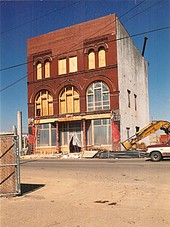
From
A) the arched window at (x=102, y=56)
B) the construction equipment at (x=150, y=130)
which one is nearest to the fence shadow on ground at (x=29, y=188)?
the construction equipment at (x=150, y=130)

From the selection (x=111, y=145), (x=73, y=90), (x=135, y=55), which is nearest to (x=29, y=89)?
(x=73, y=90)

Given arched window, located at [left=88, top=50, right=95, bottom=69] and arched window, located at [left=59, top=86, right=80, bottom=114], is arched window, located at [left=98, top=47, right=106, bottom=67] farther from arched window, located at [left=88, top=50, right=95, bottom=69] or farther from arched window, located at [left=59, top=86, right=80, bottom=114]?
arched window, located at [left=59, top=86, right=80, bottom=114]

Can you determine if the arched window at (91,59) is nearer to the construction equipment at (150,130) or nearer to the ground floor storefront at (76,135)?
the ground floor storefront at (76,135)

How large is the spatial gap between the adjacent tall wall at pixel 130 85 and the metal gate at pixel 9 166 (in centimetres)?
1867

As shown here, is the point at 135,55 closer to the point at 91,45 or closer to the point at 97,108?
the point at 91,45

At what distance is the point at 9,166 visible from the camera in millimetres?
8812

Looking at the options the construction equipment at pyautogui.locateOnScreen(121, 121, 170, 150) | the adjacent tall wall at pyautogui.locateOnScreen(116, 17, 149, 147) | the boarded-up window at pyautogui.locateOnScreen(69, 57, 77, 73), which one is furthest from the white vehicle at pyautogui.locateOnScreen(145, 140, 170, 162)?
the boarded-up window at pyautogui.locateOnScreen(69, 57, 77, 73)

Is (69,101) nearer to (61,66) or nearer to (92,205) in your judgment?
(61,66)

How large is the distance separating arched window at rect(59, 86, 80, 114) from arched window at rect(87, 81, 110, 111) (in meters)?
1.66

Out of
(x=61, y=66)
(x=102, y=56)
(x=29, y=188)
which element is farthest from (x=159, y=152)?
(x=61, y=66)

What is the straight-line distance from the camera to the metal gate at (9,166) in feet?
28.7

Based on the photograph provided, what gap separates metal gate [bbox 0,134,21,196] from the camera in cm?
875

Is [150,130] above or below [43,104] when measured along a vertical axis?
below

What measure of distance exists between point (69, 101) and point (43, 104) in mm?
3869
